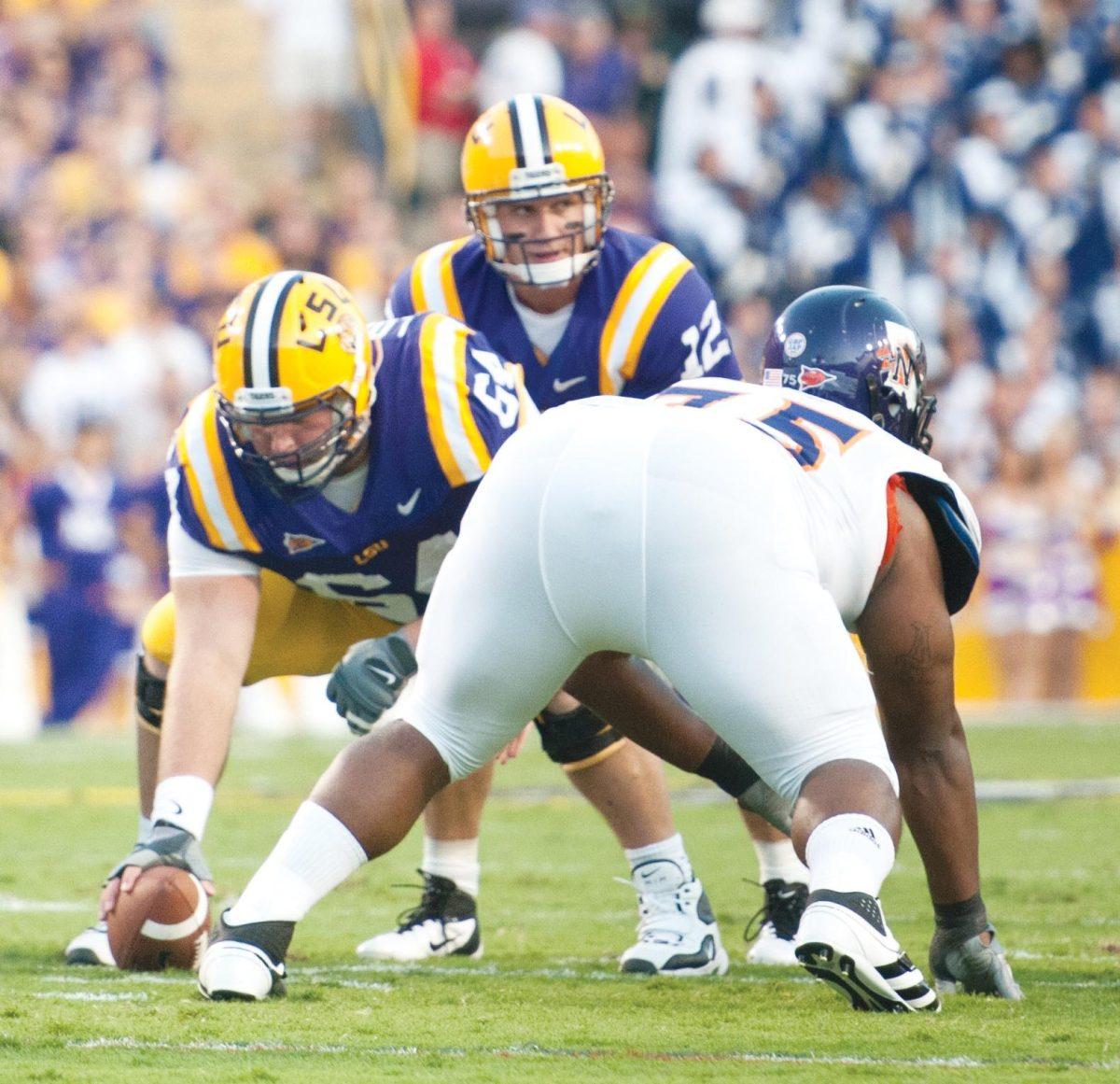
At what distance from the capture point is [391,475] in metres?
4.43

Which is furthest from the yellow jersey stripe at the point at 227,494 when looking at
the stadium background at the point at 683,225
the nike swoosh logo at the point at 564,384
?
the stadium background at the point at 683,225

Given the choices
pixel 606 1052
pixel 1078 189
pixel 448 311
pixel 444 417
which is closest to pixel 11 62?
pixel 1078 189

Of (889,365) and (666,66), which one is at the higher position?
(666,66)

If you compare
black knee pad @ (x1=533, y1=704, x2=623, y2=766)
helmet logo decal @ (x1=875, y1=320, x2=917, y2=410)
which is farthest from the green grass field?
helmet logo decal @ (x1=875, y1=320, x2=917, y2=410)

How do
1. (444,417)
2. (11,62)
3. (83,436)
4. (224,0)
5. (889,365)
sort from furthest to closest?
(224,0) < (11,62) < (83,436) < (444,417) < (889,365)

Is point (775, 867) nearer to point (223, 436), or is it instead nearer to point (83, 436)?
point (223, 436)

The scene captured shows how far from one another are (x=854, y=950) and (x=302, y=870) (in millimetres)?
1011

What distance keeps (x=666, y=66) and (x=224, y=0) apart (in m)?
4.20

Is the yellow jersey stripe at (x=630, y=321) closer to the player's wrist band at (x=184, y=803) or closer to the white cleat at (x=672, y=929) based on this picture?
the white cleat at (x=672, y=929)

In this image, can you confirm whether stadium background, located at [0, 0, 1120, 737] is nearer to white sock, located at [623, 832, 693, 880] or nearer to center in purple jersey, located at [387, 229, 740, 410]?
center in purple jersey, located at [387, 229, 740, 410]

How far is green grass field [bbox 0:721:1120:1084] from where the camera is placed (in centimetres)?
306

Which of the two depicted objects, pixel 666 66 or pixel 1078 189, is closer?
pixel 1078 189

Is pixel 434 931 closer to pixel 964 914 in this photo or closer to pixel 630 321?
pixel 964 914

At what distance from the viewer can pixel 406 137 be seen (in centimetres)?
1587
